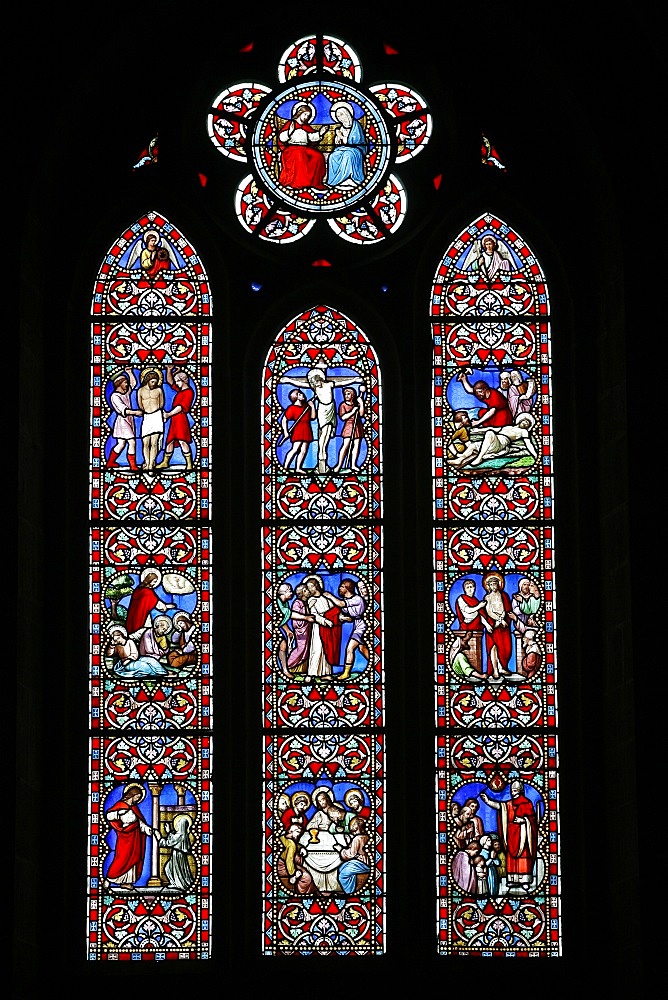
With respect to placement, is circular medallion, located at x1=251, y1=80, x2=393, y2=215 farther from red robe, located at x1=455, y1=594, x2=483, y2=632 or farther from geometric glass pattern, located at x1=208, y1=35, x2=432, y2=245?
red robe, located at x1=455, y1=594, x2=483, y2=632

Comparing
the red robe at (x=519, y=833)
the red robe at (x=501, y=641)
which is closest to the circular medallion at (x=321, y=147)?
the red robe at (x=501, y=641)

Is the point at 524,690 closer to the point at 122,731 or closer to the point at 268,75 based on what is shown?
the point at 122,731

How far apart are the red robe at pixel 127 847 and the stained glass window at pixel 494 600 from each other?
1.57 m

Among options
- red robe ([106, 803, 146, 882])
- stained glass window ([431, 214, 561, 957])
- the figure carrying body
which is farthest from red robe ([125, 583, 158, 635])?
the figure carrying body

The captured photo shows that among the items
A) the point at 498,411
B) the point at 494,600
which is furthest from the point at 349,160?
the point at 494,600

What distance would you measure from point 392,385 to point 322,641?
148 cm

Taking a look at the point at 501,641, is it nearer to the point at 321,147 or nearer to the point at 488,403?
the point at 488,403

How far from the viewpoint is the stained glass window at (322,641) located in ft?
43.0

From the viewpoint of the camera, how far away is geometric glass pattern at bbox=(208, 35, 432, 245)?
560 inches

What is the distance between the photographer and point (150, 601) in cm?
1348
